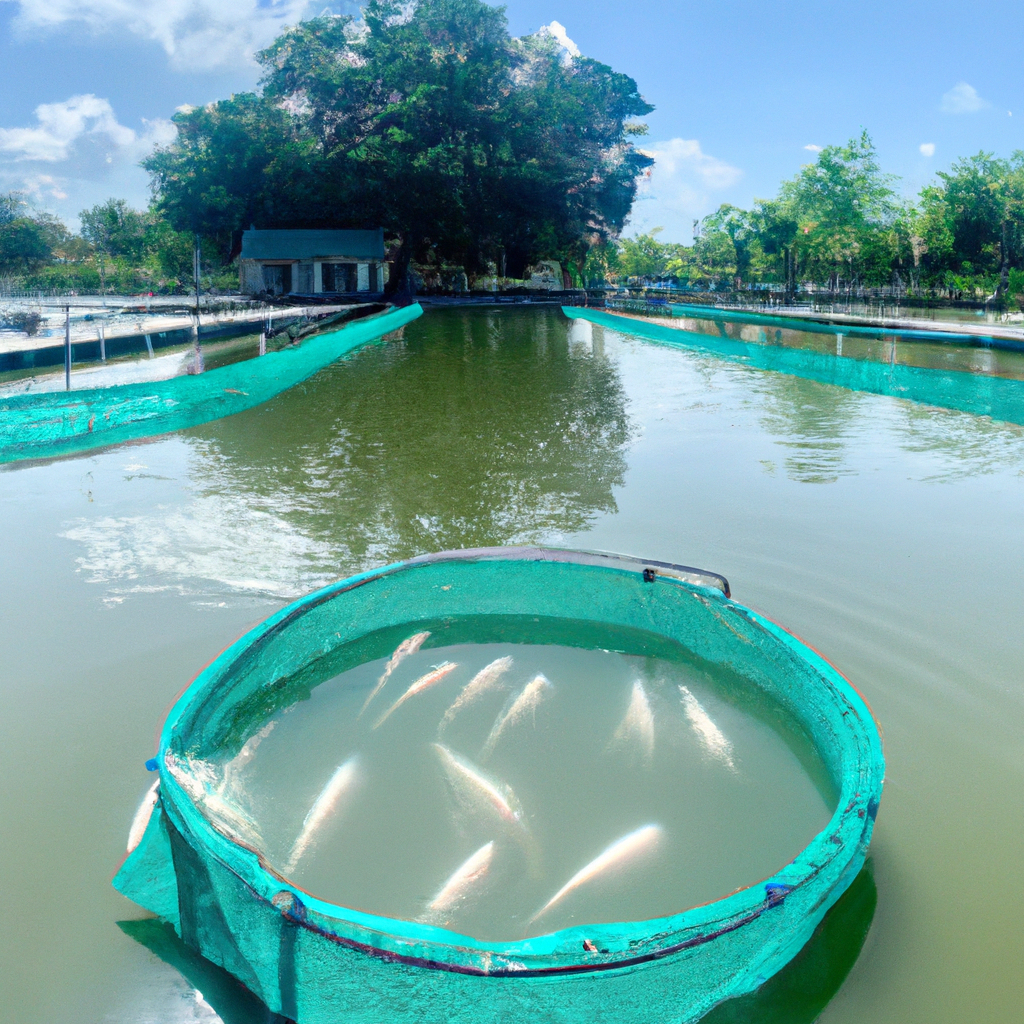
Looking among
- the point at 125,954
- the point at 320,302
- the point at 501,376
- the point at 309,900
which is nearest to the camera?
the point at 309,900

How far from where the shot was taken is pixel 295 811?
103 inches

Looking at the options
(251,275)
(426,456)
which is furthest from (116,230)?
(426,456)

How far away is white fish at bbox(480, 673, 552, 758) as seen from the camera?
118 inches

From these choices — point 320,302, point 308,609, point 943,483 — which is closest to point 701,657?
point 308,609

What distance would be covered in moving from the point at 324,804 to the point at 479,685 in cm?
93

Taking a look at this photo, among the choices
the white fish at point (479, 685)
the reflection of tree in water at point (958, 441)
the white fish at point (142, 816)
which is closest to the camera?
the white fish at point (142, 816)

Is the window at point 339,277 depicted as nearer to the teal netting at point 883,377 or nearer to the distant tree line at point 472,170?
the distant tree line at point 472,170

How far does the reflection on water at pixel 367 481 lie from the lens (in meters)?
5.05

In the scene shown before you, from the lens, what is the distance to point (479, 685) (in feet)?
11.1

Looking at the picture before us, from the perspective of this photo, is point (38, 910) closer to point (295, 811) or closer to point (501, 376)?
point (295, 811)

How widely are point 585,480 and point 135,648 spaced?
401 cm

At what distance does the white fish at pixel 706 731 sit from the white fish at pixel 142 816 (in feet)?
6.32

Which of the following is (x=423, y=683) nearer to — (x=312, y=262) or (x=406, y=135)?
(x=406, y=135)

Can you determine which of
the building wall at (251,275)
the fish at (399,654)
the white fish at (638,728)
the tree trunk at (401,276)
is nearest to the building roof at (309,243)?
the building wall at (251,275)
